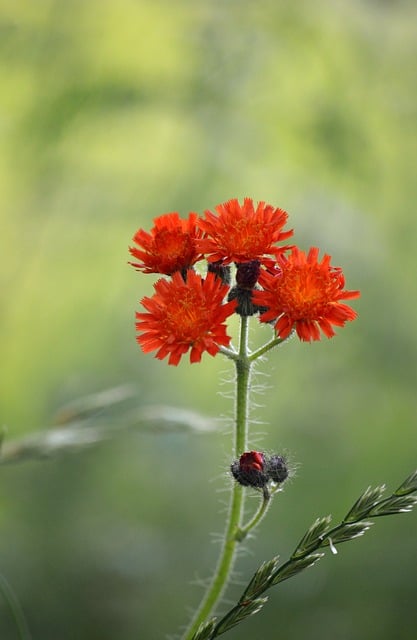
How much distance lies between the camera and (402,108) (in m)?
2.42

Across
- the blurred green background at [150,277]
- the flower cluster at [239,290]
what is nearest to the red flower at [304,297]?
the flower cluster at [239,290]

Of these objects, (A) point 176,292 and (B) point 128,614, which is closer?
(A) point 176,292

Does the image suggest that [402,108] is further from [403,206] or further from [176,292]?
[176,292]

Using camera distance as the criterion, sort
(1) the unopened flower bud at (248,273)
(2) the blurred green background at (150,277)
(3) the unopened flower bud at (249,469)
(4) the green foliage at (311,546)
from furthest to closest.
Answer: (2) the blurred green background at (150,277), (1) the unopened flower bud at (248,273), (3) the unopened flower bud at (249,469), (4) the green foliage at (311,546)

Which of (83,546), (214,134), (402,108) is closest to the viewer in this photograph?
(83,546)

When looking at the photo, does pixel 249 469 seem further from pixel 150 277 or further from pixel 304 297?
pixel 150 277

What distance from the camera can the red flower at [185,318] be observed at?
2.69ft

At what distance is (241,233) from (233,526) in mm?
313

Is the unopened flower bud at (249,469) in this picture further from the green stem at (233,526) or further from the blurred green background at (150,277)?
the blurred green background at (150,277)

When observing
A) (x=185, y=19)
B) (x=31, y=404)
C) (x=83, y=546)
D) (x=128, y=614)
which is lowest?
(x=128, y=614)

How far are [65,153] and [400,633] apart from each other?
1.45 meters

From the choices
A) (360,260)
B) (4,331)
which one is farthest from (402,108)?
(4,331)

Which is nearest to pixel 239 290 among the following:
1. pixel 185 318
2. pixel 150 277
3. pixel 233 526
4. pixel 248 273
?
pixel 248 273

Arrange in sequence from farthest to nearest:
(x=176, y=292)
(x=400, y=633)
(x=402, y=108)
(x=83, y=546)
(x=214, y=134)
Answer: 1. (x=402, y=108)
2. (x=214, y=134)
3. (x=83, y=546)
4. (x=400, y=633)
5. (x=176, y=292)
